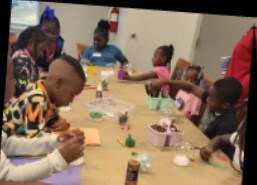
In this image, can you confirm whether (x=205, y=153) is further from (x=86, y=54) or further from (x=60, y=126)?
(x=86, y=54)

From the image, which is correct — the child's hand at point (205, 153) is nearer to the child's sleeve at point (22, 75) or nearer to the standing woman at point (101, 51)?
the child's sleeve at point (22, 75)

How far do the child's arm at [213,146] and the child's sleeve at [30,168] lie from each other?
1.53 ft

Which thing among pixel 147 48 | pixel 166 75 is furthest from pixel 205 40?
pixel 166 75

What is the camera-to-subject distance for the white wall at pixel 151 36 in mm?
2375

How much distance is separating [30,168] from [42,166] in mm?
26

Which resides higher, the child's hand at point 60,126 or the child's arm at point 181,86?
the child's arm at point 181,86

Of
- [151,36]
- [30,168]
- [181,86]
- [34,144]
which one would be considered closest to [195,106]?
[181,86]

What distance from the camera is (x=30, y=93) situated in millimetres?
857

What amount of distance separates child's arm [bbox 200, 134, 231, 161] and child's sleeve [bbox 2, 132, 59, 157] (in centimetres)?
44

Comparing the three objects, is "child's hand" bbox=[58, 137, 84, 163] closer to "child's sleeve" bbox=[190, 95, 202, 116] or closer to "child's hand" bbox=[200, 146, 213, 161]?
"child's hand" bbox=[200, 146, 213, 161]

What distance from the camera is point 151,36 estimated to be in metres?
2.62

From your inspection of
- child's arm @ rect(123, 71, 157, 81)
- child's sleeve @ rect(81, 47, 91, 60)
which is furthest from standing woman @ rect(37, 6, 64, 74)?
child's sleeve @ rect(81, 47, 91, 60)

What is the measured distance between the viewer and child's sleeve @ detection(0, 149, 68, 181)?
59 centimetres

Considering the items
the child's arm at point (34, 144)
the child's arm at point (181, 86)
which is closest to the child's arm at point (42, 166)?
the child's arm at point (34, 144)
